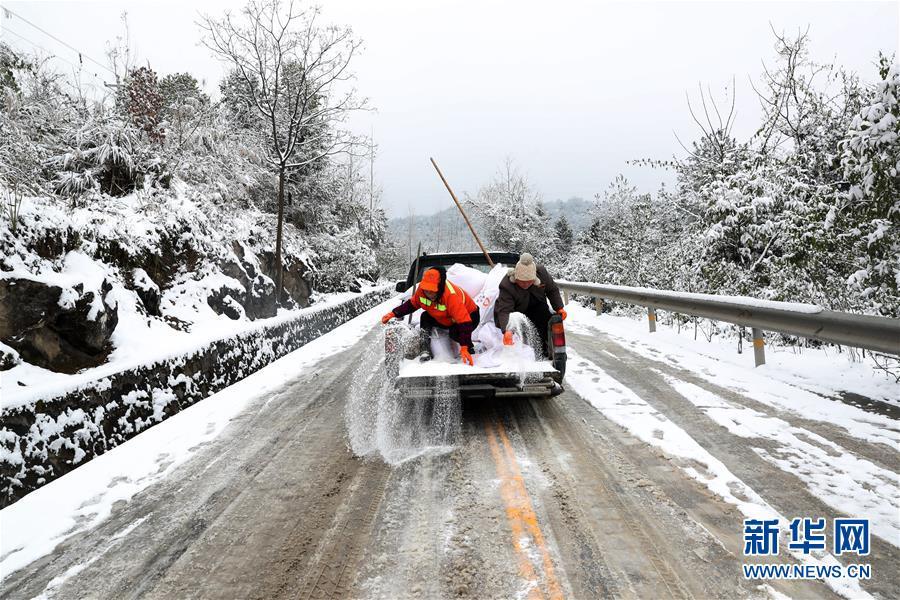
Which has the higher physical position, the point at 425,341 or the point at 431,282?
the point at 431,282

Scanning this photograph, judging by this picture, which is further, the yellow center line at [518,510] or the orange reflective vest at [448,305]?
the orange reflective vest at [448,305]

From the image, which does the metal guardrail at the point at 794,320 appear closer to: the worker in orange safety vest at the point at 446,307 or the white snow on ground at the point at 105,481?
the worker in orange safety vest at the point at 446,307

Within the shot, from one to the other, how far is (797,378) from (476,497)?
185 inches

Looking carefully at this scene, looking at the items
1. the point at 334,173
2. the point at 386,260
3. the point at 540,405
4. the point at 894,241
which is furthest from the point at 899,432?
the point at 386,260

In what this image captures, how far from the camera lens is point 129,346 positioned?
19.5 feet

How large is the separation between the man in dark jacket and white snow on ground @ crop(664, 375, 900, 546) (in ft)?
6.12

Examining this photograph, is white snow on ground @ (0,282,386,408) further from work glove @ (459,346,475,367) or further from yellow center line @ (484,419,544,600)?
yellow center line @ (484,419,544,600)

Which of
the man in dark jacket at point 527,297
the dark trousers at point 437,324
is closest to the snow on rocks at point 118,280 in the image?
the dark trousers at point 437,324

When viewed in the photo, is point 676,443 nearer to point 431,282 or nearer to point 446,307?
point 446,307

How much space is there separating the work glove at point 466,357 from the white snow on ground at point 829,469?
7.88 feet

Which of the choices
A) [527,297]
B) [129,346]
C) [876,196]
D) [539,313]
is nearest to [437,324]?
[527,297]

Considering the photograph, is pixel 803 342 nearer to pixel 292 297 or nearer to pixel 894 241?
pixel 894 241

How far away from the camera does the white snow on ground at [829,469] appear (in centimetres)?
279

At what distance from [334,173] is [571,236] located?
40.5 m
